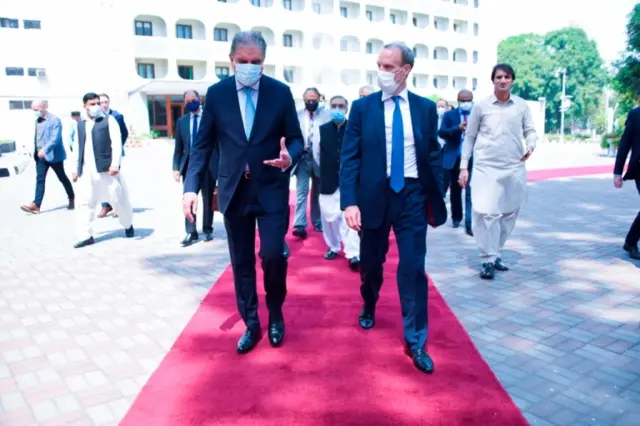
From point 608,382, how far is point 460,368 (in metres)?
0.92

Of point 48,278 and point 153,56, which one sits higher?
point 153,56

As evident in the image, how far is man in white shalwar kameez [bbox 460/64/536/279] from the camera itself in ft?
18.7

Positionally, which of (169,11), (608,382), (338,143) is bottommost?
(608,382)

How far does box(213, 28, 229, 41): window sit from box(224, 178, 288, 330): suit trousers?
131 ft

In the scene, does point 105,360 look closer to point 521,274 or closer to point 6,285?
point 6,285

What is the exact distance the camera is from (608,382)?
11.6 feet

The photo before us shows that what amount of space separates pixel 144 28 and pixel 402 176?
3829cm

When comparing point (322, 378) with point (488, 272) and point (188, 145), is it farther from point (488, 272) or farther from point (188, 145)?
point (188, 145)

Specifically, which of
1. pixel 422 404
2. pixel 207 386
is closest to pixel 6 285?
pixel 207 386

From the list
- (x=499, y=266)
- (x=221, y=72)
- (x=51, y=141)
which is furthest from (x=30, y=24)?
(x=499, y=266)

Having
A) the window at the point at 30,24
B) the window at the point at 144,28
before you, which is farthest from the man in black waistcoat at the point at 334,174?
the window at the point at 30,24

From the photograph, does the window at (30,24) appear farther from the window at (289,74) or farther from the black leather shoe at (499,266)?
the black leather shoe at (499,266)

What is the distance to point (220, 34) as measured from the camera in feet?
135

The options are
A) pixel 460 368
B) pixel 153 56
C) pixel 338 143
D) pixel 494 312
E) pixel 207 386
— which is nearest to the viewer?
pixel 207 386
